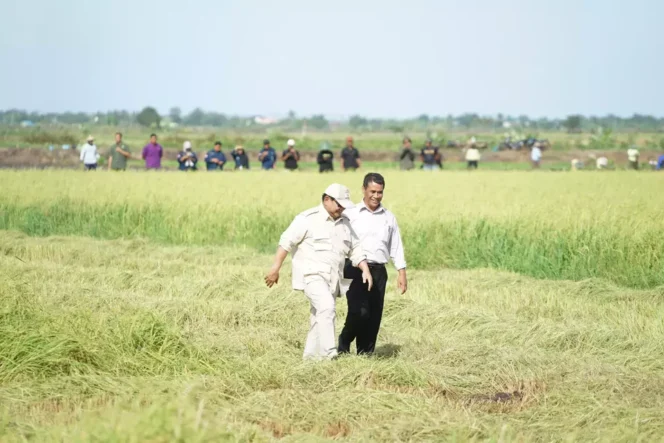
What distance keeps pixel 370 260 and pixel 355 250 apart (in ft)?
0.72

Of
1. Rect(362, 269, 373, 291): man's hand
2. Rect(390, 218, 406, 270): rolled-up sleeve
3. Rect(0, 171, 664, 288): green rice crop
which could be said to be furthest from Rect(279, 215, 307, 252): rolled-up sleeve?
Rect(0, 171, 664, 288): green rice crop

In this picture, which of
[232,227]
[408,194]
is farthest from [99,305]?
[408,194]

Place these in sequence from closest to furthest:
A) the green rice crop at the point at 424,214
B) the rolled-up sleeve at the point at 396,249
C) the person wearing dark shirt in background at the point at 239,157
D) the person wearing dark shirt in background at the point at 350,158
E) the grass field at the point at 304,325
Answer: the grass field at the point at 304,325 → the rolled-up sleeve at the point at 396,249 → the green rice crop at the point at 424,214 → the person wearing dark shirt in background at the point at 350,158 → the person wearing dark shirt in background at the point at 239,157

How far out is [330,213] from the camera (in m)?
9.37

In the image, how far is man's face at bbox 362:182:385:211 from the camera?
966 cm

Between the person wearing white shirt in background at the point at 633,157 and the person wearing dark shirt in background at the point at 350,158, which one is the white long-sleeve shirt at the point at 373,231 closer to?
the person wearing dark shirt in background at the point at 350,158

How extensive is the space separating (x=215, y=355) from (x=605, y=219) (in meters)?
9.53

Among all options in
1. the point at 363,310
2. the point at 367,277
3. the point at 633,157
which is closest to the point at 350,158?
the point at 633,157

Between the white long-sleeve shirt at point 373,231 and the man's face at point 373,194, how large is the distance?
6cm

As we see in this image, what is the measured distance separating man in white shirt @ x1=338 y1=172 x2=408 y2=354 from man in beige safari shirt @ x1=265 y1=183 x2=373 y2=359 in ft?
0.61

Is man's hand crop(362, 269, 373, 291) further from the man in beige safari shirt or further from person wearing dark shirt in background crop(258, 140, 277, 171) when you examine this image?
person wearing dark shirt in background crop(258, 140, 277, 171)

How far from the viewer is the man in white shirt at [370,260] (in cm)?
A: 967

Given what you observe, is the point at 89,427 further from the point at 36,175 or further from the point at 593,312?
the point at 36,175

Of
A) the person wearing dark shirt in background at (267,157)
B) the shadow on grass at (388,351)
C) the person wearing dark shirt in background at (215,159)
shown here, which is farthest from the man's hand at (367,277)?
the person wearing dark shirt in background at (215,159)
